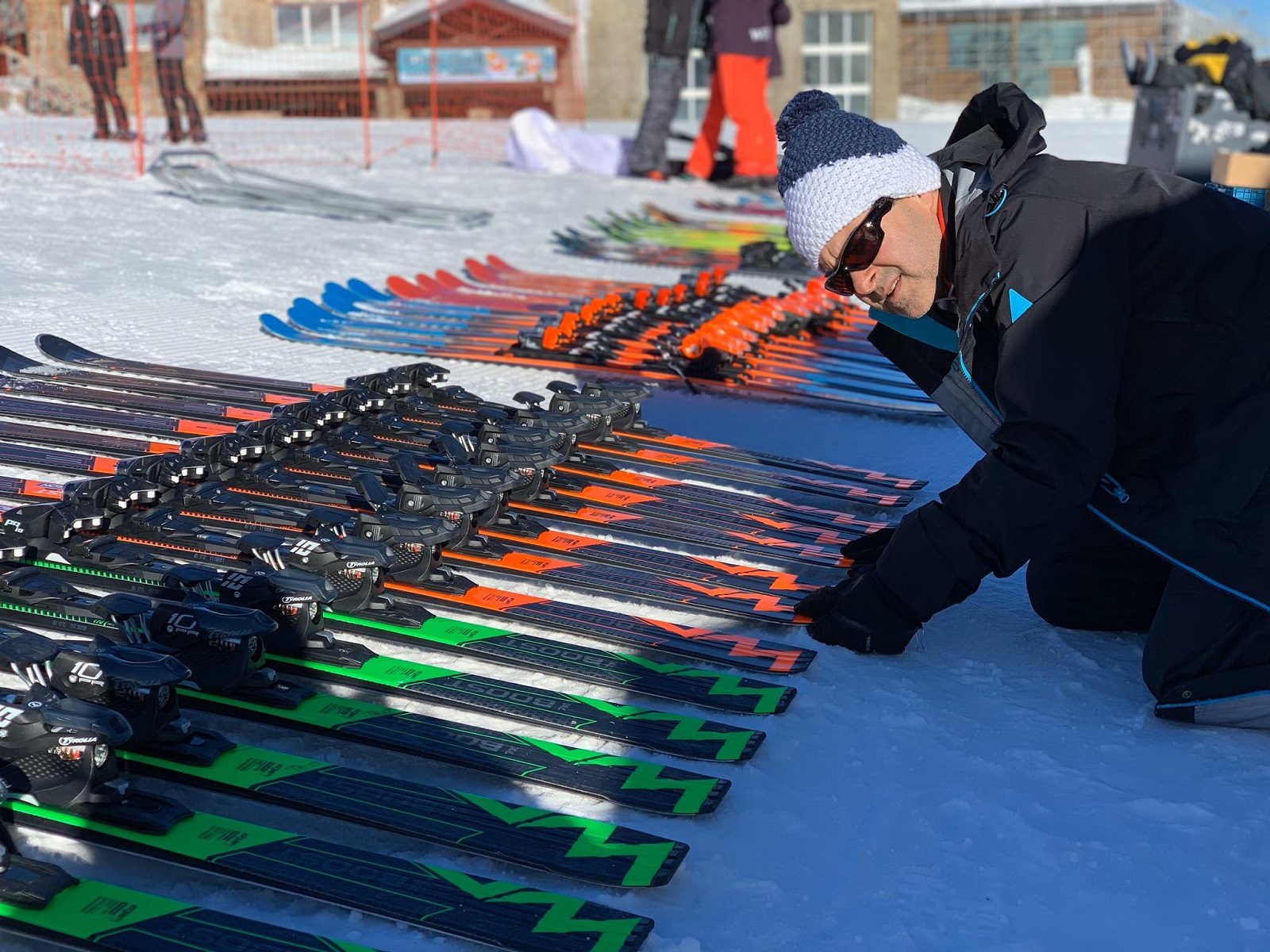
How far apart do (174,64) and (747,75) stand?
5.64 meters

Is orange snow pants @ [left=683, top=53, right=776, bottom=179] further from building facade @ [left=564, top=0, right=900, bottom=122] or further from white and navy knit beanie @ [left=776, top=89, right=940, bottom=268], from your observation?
building facade @ [left=564, top=0, right=900, bottom=122]

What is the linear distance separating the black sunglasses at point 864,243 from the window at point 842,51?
86.3 ft

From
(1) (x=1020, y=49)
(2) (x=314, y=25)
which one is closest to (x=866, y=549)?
(2) (x=314, y=25)

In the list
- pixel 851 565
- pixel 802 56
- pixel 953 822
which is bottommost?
pixel 953 822

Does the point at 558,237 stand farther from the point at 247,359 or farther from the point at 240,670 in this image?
the point at 240,670

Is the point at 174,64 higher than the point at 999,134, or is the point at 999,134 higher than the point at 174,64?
the point at 174,64

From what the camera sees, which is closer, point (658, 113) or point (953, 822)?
point (953, 822)

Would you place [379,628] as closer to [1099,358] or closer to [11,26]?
[1099,358]

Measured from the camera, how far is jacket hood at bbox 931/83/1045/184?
7.84 ft

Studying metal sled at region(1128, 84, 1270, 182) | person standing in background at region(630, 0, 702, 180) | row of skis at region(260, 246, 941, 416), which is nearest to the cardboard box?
row of skis at region(260, 246, 941, 416)

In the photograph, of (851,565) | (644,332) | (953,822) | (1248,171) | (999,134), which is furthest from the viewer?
(1248,171)

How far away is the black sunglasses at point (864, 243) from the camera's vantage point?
7.74 ft

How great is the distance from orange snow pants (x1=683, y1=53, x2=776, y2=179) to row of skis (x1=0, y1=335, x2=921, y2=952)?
27.8 feet

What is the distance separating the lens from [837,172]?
2357 mm
